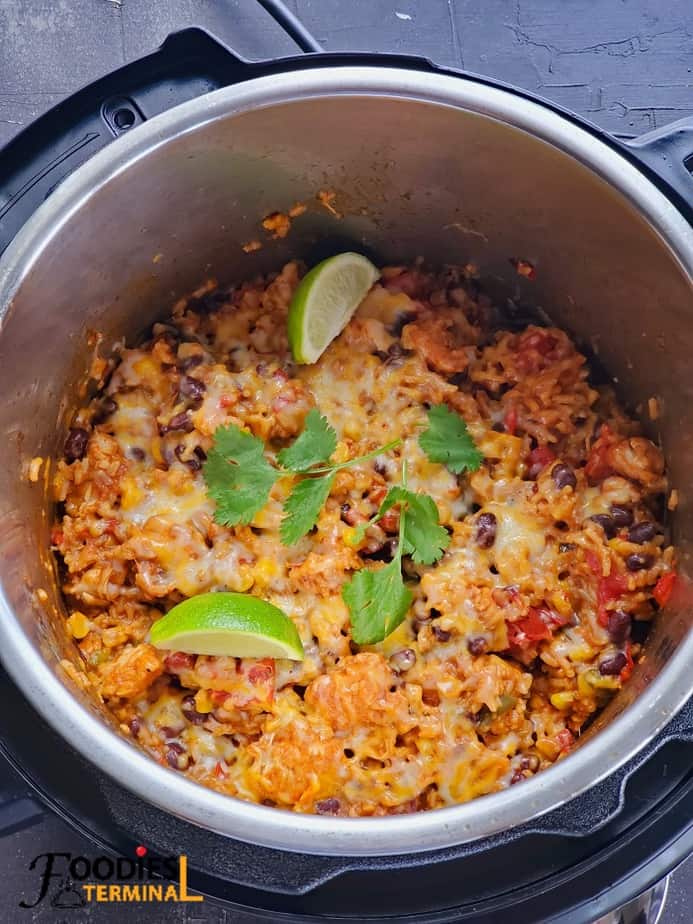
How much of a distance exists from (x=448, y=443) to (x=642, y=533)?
514 mm

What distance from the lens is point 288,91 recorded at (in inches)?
76.1

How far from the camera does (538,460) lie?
2295 mm

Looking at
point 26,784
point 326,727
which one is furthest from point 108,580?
point 326,727

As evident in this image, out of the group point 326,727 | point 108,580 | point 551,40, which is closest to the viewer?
point 326,727

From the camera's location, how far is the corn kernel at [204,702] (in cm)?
206

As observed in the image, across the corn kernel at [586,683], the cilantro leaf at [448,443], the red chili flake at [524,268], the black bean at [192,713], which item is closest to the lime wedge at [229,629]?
the black bean at [192,713]

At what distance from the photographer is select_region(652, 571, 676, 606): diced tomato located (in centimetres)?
211

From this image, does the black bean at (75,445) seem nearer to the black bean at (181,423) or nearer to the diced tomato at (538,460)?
the black bean at (181,423)

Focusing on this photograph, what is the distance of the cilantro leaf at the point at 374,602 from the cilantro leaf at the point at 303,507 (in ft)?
0.57

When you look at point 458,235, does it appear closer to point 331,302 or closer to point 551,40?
point 331,302

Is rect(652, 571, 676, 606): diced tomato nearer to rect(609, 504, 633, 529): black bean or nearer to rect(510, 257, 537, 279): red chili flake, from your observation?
rect(609, 504, 633, 529): black bean

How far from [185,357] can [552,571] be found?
3.54 ft

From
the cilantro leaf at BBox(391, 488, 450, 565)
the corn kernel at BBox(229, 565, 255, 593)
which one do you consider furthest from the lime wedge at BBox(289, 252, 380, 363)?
the corn kernel at BBox(229, 565, 255, 593)

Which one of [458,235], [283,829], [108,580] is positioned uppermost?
[458,235]
